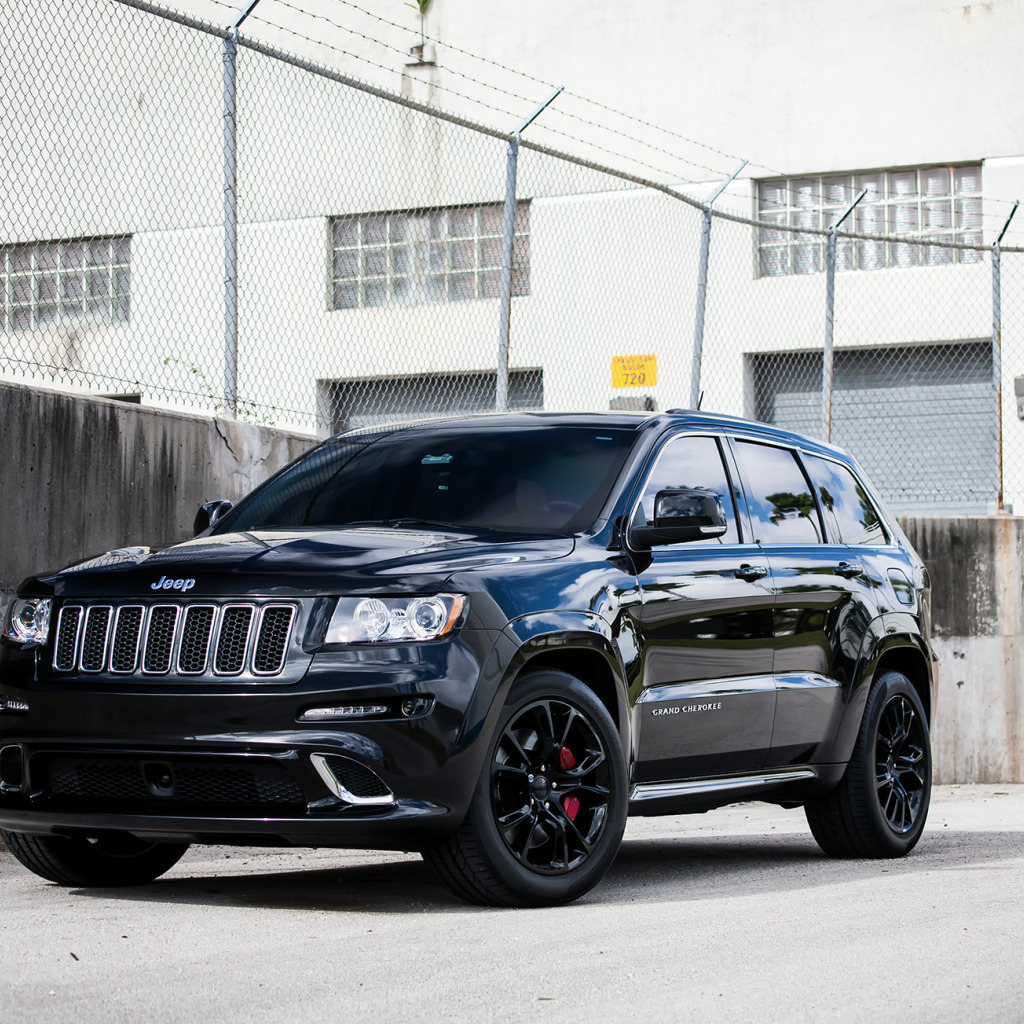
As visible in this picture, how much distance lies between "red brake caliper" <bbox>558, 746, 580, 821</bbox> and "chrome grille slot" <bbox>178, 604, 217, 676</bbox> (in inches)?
49.3

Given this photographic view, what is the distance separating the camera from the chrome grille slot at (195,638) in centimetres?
604

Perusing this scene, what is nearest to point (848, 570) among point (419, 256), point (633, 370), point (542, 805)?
point (542, 805)

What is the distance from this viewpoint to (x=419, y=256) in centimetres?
2048

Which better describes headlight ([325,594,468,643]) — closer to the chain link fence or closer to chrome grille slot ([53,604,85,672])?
chrome grille slot ([53,604,85,672])

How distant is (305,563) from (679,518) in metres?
1.45

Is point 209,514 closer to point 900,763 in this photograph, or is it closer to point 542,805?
point 542,805

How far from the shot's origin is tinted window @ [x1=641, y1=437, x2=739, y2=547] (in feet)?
23.8

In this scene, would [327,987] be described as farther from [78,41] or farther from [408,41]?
[408,41]

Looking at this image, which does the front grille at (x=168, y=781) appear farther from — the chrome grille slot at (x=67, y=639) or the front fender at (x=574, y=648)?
the front fender at (x=574, y=648)

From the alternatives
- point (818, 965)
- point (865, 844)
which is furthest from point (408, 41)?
point (818, 965)

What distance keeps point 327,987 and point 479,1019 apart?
1.69 feet

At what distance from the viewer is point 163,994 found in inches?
184

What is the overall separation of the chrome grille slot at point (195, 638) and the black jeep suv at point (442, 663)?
12mm

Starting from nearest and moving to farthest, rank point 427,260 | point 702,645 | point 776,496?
point 702,645, point 776,496, point 427,260
